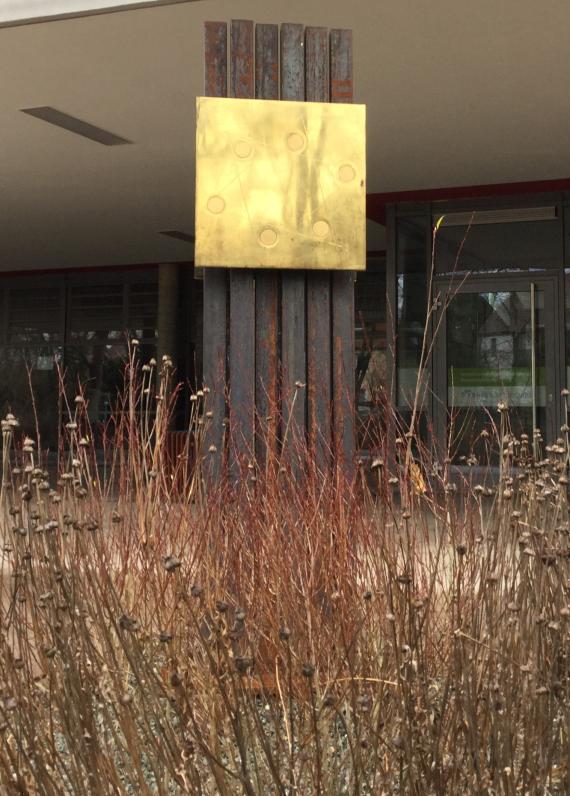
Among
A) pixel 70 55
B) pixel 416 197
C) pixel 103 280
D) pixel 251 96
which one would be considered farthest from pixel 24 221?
pixel 251 96

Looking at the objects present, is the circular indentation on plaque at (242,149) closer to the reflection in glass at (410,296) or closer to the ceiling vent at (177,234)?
the reflection in glass at (410,296)

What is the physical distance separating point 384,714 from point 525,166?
7.41m

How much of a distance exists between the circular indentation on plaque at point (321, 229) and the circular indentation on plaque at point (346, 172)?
16 centimetres

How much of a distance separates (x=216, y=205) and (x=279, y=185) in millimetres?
218

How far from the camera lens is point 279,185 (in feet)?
11.2

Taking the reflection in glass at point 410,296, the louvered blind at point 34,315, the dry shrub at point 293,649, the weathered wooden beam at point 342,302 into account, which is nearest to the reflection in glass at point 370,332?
the reflection in glass at point 410,296

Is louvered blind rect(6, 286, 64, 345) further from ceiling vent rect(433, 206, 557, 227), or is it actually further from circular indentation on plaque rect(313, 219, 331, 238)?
circular indentation on plaque rect(313, 219, 331, 238)

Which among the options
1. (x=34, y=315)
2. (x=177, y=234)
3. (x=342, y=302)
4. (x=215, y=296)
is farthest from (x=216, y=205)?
(x=34, y=315)

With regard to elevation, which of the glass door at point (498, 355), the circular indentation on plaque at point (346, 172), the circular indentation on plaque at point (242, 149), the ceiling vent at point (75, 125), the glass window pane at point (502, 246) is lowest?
the glass door at point (498, 355)

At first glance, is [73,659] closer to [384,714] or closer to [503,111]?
[384,714]

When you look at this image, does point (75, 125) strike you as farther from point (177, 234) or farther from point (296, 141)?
point (296, 141)

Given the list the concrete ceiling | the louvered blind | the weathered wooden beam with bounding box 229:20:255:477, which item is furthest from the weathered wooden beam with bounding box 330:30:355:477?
the louvered blind

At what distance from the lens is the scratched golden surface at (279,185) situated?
11.2 ft

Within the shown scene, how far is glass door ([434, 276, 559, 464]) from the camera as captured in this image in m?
9.41
